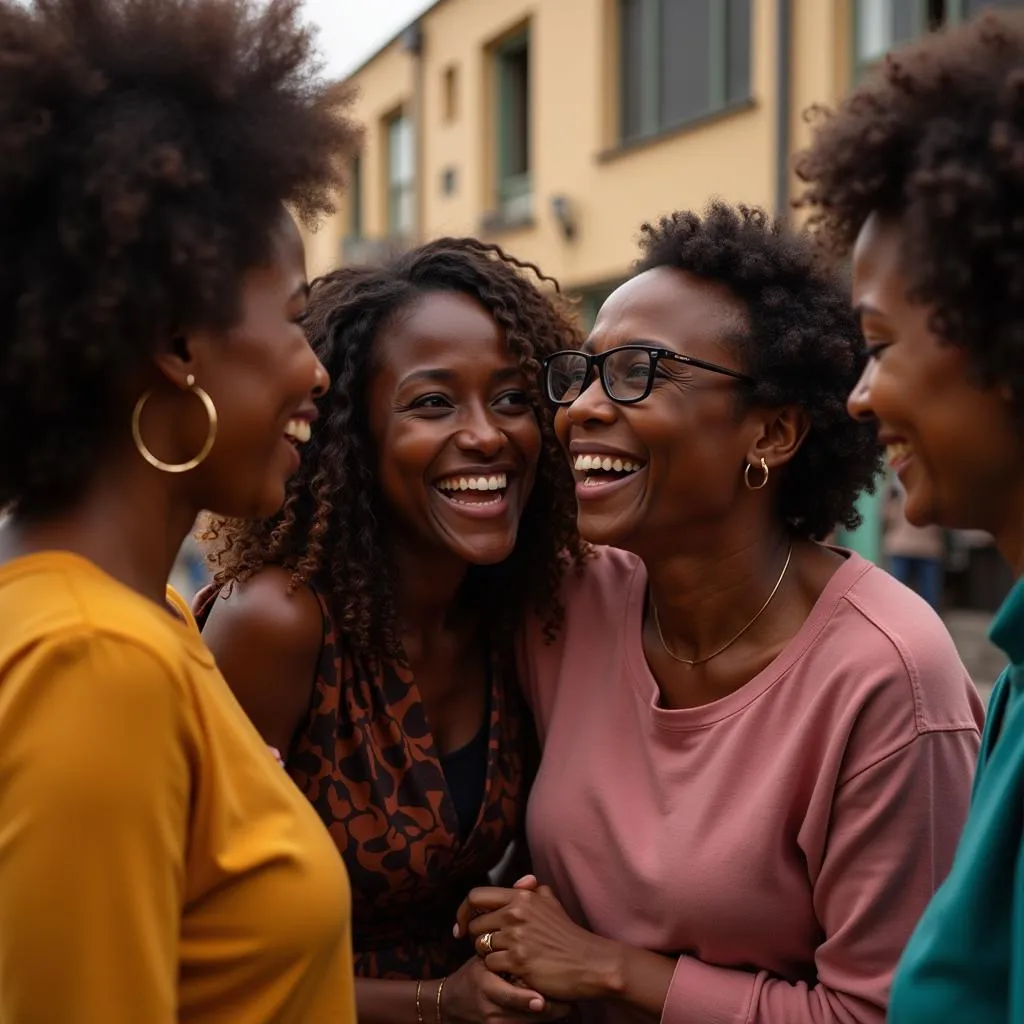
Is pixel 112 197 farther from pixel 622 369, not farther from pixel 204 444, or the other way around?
pixel 622 369

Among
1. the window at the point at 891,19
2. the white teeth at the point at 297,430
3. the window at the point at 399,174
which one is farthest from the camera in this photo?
the window at the point at 399,174

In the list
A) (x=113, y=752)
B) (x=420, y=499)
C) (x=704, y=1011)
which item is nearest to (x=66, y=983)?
(x=113, y=752)

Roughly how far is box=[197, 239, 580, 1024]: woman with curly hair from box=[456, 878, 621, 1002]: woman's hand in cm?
4

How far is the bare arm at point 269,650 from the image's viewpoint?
251cm

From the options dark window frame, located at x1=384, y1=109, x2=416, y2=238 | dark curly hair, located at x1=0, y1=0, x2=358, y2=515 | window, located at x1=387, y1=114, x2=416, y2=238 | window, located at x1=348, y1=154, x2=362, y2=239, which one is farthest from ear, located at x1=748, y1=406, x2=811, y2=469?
window, located at x1=348, y1=154, x2=362, y2=239

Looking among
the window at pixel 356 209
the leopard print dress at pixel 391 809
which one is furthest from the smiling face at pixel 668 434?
the window at pixel 356 209

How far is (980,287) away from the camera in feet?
5.33

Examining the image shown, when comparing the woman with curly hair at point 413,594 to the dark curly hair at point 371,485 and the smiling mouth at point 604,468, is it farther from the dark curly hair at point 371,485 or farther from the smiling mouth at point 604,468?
the smiling mouth at point 604,468

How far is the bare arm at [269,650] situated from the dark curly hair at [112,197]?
90cm

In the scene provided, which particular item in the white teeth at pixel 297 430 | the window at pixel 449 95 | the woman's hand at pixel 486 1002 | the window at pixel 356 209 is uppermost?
the window at pixel 449 95

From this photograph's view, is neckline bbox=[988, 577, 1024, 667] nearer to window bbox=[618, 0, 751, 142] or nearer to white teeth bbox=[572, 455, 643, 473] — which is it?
white teeth bbox=[572, 455, 643, 473]

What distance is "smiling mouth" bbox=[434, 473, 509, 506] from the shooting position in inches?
109

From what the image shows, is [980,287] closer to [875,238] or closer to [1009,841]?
[875,238]

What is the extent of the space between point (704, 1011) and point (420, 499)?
117 cm
